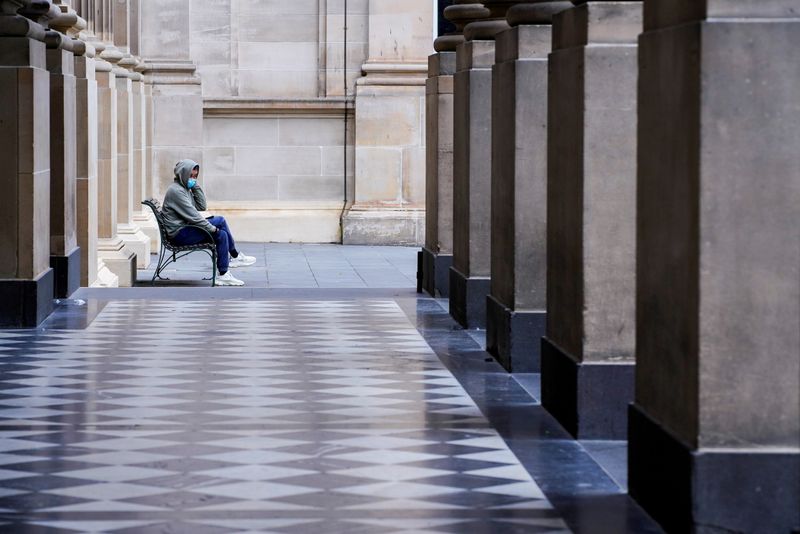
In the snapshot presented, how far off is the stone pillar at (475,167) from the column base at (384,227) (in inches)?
454

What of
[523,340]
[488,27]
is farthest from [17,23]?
[523,340]

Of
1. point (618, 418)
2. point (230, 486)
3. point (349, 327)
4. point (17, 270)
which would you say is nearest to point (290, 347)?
point (349, 327)

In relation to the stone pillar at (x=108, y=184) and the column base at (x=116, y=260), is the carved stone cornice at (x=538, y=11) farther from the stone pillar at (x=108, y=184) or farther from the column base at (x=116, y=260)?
the column base at (x=116, y=260)

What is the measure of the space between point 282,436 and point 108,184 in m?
11.1

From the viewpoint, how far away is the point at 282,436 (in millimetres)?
8164

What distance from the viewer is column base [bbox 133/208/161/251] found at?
926 inches

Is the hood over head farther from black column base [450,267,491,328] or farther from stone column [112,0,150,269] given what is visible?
black column base [450,267,491,328]

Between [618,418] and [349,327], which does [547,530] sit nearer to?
[618,418]

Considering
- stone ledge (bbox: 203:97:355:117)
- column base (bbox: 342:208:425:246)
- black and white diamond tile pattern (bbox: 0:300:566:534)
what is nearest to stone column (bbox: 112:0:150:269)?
stone ledge (bbox: 203:97:355:117)

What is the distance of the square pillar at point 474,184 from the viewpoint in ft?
42.7

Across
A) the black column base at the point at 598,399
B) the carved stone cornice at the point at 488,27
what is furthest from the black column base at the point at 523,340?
the carved stone cornice at the point at 488,27

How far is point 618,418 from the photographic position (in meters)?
8.14

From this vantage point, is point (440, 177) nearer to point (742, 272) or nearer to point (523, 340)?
point (523, 340)

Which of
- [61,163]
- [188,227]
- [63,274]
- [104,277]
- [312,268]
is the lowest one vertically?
[312,268]
